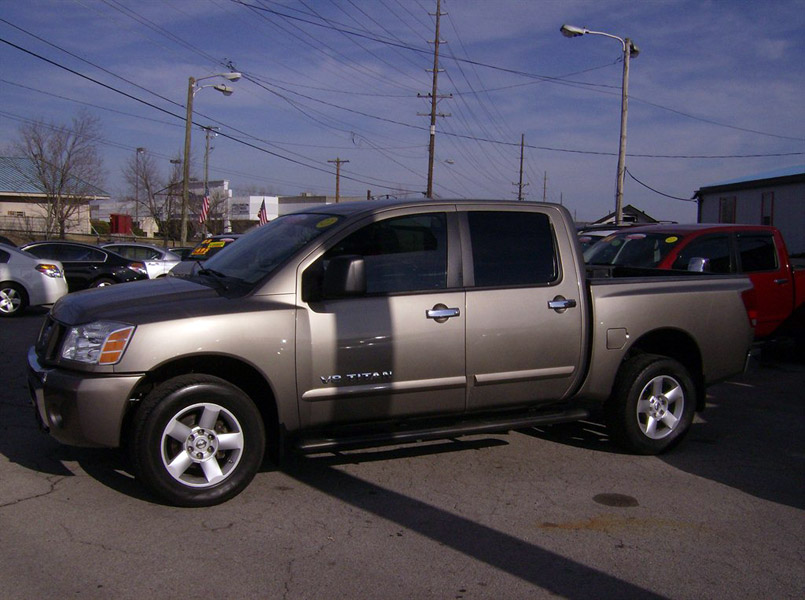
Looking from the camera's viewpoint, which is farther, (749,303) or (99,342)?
(749,303)

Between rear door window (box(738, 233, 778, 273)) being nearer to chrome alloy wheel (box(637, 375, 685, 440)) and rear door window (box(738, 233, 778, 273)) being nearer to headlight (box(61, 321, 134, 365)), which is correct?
chrome alloy wheel (box(637, 375, 685, 440))

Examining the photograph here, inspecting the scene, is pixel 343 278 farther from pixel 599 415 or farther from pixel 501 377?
pixel 599 415

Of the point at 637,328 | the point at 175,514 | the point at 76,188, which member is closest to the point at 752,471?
the point at 637,328

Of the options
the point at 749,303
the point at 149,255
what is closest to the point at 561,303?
the point at 749,303

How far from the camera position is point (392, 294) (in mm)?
4934

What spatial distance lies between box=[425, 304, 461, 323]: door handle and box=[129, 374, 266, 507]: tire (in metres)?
1.27

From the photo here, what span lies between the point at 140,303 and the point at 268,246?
1.03 metres

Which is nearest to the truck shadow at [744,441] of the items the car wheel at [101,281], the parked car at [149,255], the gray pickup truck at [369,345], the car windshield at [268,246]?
the gray pickup truck at [369,345]

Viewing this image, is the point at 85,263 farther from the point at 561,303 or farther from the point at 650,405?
the point at 650,405

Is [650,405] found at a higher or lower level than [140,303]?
lower

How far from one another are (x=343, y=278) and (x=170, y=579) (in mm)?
1926

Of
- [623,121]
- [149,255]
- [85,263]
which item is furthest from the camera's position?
[623,121]

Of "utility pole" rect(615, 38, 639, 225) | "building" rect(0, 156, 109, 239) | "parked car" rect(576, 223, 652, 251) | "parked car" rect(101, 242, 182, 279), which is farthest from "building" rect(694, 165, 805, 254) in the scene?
"building" rect(0, 156, 109, 239)

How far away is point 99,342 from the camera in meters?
4.32
